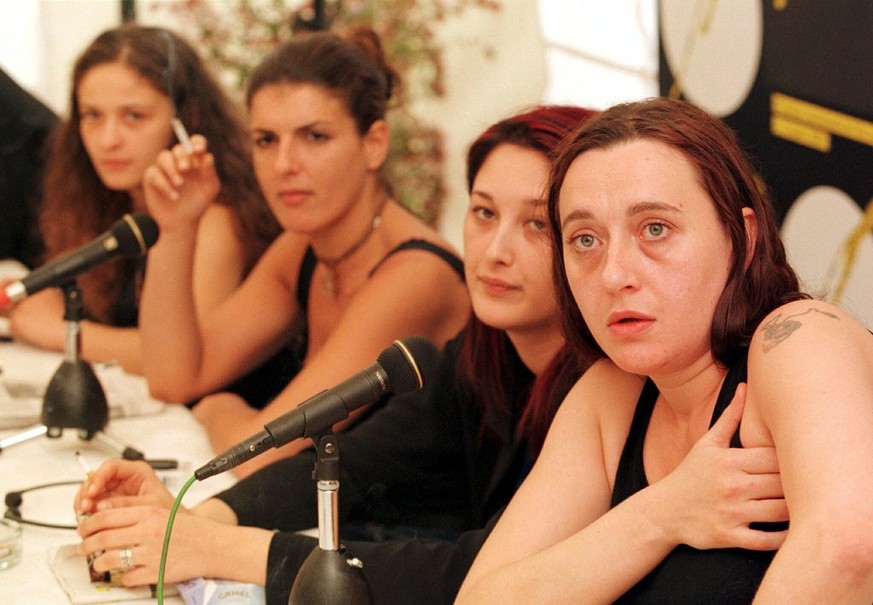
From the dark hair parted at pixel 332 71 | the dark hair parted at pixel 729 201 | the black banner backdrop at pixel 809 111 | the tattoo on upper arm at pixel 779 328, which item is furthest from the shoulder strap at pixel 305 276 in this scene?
the tattoo on upper arm at pixel 779 328

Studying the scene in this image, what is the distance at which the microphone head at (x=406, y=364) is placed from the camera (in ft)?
4.08

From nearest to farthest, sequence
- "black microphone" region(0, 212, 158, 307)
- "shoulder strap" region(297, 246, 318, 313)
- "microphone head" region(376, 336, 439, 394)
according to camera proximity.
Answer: "microphone head" region(376, 336, 439, 394) → "black microphone" region(0, 212, 158, 307) → "shoulder strap" region(297, 246, 318, 313)

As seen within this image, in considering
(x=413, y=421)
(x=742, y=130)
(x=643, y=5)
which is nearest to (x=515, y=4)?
(x=643, y=5)

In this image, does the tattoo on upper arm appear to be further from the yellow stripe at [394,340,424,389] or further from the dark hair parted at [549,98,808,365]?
the yellow stripe at [394,340,424,389]

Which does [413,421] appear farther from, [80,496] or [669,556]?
[669,556]

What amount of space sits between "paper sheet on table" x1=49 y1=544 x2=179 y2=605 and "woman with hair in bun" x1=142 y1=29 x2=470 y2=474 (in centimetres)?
60

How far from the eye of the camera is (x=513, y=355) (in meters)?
1.89

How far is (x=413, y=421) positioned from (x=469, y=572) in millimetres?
530

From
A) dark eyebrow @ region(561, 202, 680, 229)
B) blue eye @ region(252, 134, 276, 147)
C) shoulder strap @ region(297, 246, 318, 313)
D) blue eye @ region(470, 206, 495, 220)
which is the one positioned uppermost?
blue eye @ region(252, 134, 276, 147)

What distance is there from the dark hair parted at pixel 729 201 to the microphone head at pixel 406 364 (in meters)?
0.32

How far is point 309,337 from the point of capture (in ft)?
8.73

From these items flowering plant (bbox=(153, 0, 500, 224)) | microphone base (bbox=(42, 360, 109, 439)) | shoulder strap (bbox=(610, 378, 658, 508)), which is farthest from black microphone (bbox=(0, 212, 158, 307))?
flowering plant (bbox=(153, 0, 500, 224))

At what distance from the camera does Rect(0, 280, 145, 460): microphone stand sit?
2088 mm

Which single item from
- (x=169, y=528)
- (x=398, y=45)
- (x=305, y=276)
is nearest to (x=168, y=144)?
(x=305, y=276)
